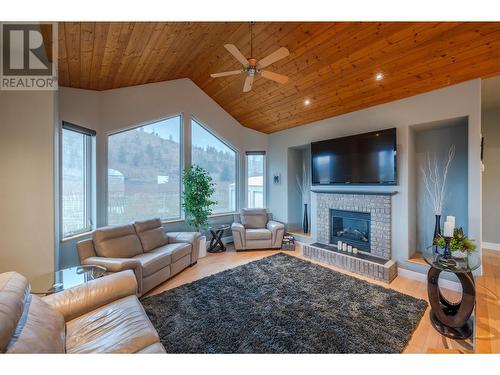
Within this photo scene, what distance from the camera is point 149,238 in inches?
132

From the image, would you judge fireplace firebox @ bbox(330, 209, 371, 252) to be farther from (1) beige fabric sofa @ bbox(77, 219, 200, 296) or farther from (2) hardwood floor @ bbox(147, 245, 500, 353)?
(1) beige fabric sofa @ bbox(77, 219, 200, 296)

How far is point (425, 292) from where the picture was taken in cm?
271

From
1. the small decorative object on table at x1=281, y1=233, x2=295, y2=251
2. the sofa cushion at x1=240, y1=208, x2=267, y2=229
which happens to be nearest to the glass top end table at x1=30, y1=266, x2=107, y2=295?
the sofa cushion at x1=240, y1=208, x2=267, y2=229

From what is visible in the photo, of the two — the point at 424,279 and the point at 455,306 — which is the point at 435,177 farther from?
the point at 455,306

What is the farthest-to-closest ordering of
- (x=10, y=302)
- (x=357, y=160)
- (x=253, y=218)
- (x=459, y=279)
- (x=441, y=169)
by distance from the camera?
(x=253, y=218)
(x=357, y=160)
(x=441, y=169)
(x=459, y=279)
(x=10, y=302)

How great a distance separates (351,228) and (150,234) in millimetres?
3581

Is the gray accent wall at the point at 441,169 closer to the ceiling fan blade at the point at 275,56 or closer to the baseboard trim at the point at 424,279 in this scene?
the baseboard trim at the point at 424,279

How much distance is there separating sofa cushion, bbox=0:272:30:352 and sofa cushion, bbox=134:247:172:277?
1294 mm

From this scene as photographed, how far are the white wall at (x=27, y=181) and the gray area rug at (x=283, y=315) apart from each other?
4.37ft

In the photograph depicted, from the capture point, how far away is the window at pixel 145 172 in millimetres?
3795

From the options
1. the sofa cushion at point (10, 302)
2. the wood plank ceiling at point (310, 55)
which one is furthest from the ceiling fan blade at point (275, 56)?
the sofa cushion at point (10, 302)

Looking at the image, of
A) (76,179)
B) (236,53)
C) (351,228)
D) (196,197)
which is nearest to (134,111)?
(76,179)

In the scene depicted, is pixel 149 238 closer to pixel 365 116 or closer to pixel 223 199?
pixel 223 199
